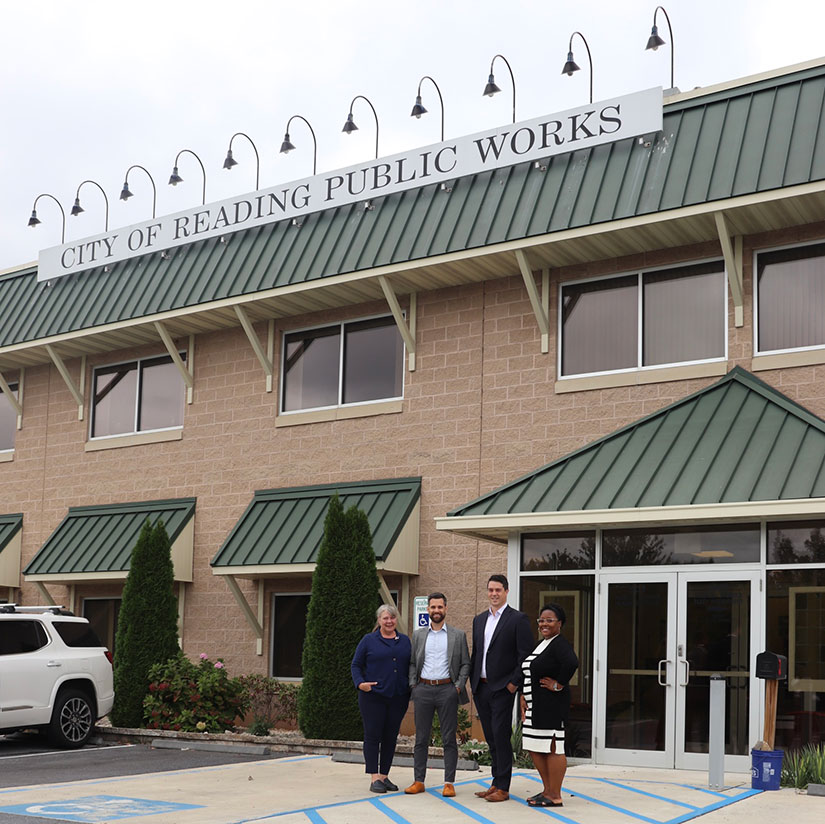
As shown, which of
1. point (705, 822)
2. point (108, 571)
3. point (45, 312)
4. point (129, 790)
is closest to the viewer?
point (705, 822)

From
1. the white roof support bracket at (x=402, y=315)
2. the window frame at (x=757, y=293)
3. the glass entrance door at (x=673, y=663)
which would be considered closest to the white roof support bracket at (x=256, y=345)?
the white roof support bracket at (x=402, y=315)

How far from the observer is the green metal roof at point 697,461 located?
44.2 feet

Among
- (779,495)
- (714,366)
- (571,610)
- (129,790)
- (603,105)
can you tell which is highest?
(603,105)

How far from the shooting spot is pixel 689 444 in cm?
1467

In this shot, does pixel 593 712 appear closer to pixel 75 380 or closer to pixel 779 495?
pixel 779 495

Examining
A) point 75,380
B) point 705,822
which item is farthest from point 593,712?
point 75,380

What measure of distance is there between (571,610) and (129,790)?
566 cm

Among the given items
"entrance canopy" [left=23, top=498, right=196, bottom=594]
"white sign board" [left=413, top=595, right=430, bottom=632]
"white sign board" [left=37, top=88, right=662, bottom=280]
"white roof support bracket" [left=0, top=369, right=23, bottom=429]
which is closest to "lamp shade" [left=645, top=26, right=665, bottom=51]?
"white sign board" [left=37, top=88, right=662, bottom=280]

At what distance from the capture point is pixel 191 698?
17.8 m

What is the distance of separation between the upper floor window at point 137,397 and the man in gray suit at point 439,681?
10.8 meters

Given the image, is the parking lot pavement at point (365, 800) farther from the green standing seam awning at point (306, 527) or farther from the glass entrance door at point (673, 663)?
the green standing seam awning at point (306, 527)

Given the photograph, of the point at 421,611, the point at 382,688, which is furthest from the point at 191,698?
the point at 382,688

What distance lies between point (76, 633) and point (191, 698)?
1936mm

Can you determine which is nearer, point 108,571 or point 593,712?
point 593,712
